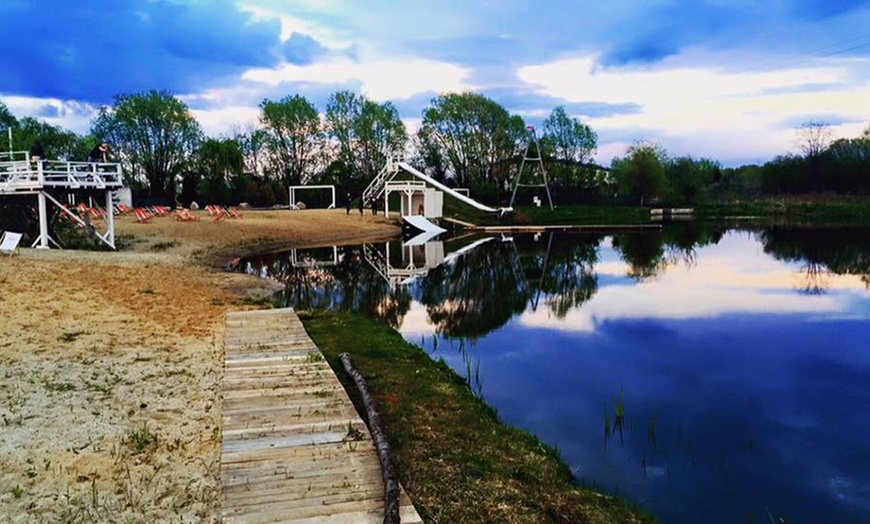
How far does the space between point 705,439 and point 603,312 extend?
30.7ft

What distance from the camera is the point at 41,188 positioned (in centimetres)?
2309

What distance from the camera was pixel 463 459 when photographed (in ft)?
22.3

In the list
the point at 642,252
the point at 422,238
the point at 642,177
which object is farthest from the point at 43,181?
the point at 642,177

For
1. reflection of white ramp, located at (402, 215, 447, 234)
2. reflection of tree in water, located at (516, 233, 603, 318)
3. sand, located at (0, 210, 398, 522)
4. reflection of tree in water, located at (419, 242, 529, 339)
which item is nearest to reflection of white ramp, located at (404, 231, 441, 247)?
reflection of white ramp, located at (402, 215, 447, 234)

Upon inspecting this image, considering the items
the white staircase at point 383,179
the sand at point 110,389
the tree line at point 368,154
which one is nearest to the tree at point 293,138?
the tree line at point 368,154

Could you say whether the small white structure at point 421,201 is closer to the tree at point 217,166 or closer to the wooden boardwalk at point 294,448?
the tree at point 217,166

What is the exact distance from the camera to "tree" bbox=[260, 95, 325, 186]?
69.7 meters

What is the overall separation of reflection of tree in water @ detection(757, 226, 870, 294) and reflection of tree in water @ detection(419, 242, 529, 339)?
950 cm

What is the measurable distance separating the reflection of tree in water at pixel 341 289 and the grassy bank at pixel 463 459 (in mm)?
7011

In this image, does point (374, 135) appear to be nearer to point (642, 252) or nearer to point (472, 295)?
point (642, 252)

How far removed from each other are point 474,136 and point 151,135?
31541mm

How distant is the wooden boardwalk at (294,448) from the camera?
5227 mm

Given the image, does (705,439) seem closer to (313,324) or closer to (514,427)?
(514,427)

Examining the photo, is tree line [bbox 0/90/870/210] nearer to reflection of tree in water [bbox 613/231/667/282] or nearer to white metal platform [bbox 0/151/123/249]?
reflection of tree in water [bbox 613/231/667/282]
